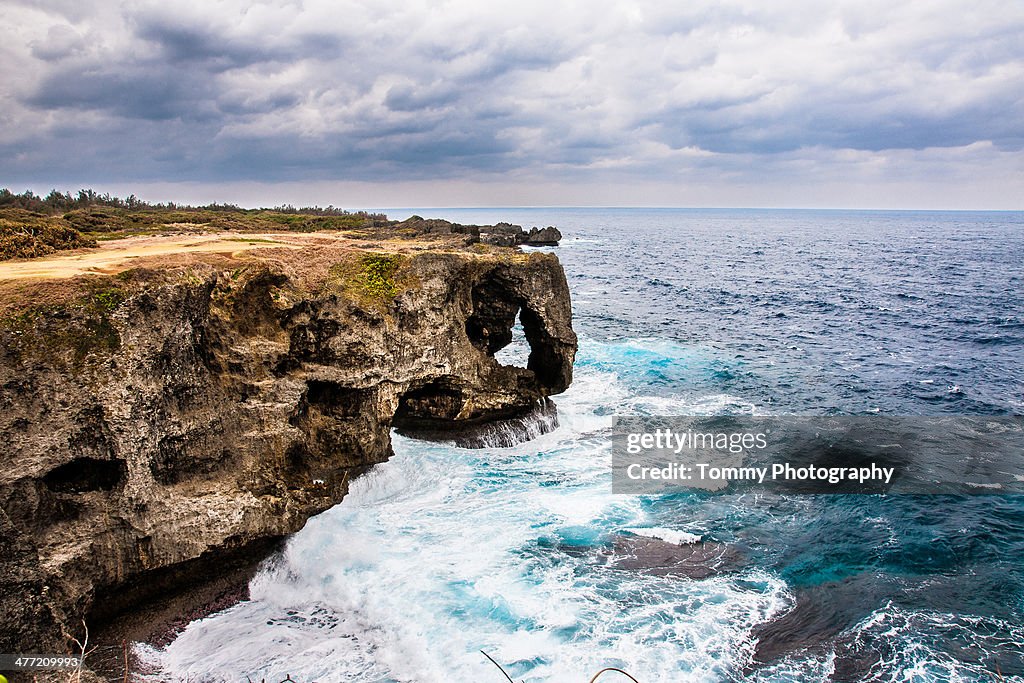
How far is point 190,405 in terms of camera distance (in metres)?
14.8

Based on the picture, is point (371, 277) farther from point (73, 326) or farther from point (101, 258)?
point (73, 326)

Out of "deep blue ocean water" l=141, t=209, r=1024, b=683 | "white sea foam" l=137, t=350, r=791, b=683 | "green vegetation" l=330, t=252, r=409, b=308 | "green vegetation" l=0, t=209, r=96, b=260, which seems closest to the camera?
"white sea foam" l=137, t=350, r=791, b=683

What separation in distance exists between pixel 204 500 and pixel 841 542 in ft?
58.8

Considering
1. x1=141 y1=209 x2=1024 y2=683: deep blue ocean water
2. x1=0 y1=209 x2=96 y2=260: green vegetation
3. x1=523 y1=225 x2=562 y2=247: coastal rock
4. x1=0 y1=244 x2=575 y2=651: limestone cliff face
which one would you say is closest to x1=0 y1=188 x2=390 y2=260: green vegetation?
x1=0 y1=209 x2=96 y2=260: green vegetation

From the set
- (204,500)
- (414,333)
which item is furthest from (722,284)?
(204,500)

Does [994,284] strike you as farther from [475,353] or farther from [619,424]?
[475,353]

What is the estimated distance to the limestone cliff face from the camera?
12312 millimetres

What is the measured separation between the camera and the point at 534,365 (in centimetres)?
2781

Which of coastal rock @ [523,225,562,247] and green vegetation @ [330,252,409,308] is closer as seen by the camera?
green vegetation @ [330,252,409,308]

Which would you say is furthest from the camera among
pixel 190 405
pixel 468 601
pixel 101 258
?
pixel 101 258

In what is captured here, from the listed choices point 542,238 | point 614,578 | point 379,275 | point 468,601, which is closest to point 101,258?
point 379,275

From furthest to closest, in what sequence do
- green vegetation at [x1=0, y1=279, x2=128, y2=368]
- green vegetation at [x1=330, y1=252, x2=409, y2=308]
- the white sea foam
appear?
green vegetation at [x1=330, y1=252, x2=409, y2=308] → the white sea foam → green vegetation at [x1=0, y1=279, x2=128, y2=368]

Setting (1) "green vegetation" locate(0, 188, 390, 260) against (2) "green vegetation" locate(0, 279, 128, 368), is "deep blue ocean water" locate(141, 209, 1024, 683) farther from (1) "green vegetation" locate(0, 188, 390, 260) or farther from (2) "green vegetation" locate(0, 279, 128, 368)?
(1) "green vegetation" locate(0, 188, 390, 260)

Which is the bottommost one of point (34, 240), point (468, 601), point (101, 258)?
point (468, 601)
